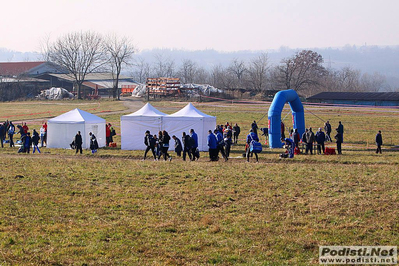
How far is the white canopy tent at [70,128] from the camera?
2669 cm

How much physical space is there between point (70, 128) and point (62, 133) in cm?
63

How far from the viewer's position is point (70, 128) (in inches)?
1053

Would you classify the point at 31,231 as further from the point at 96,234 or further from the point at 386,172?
the point at 386,172

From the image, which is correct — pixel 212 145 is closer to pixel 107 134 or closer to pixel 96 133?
pixel 96 133

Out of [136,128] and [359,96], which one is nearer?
[136,128]

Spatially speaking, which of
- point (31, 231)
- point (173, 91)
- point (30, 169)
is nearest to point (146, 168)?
point (30, 169)

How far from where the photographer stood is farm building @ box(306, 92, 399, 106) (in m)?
66.0

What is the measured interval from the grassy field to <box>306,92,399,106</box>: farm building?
5275cm

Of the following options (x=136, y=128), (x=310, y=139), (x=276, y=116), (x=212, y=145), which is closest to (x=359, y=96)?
(x=276, y=116)

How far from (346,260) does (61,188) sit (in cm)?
882

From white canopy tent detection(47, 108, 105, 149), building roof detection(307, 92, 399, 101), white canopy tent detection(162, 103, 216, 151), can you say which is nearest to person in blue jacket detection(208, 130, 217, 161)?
white canopy tent detection(162, 103, 216, 151)

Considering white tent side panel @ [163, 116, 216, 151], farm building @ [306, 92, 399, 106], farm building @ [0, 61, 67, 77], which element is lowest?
white tent side panel @ [163, 116, 216, 151]

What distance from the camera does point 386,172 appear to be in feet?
51.6

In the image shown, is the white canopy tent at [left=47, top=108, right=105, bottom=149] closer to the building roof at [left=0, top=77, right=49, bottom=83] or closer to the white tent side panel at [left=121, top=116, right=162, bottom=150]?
the white tent side panel at [left=121, top=116, right=162, bottom=150]
